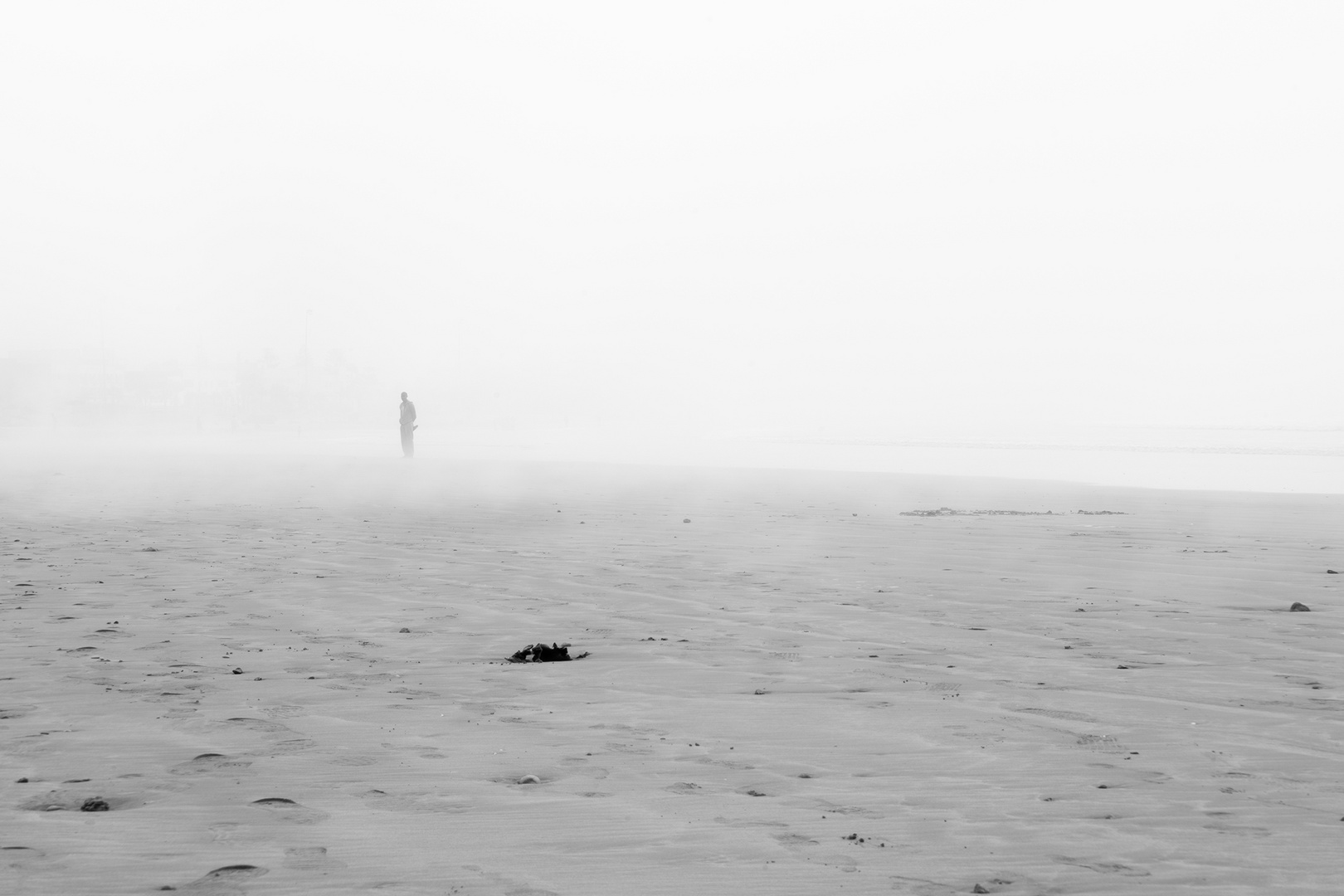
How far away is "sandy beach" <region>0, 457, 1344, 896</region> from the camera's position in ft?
12.1

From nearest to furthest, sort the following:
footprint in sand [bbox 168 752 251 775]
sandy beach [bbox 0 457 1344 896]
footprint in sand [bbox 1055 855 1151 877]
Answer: footprint in sand [bbox 1055 855 1151 877] → sandy beach [bbox 0 457 1344 896] → footprint in sand [bbox 168 752 251 775]

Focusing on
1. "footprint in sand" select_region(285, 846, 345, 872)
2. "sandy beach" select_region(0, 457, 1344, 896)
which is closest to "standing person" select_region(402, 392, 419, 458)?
"sandy beach" select_region(0, 457, 1344, 896)

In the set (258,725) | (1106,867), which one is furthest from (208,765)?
(1106,867)

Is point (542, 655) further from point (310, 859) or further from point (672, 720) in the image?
point (310, 859)

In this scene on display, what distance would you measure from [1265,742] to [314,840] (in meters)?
3.83

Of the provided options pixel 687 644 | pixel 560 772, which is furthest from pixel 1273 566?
pixel 560 772

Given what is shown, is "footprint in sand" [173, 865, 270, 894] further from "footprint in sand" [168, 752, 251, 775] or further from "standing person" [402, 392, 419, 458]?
"standing person" [402, 392, 419, 458]

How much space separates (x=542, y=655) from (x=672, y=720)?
1536 mm

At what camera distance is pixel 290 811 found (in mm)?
4109

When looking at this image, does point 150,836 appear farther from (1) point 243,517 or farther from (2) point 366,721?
(1) point 243,517

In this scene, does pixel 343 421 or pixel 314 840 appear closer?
pixel 314 840

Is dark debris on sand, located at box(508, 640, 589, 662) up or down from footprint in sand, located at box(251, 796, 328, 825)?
up

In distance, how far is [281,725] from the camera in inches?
206

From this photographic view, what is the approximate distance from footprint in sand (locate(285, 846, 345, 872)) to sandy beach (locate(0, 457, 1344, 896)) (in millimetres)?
14
